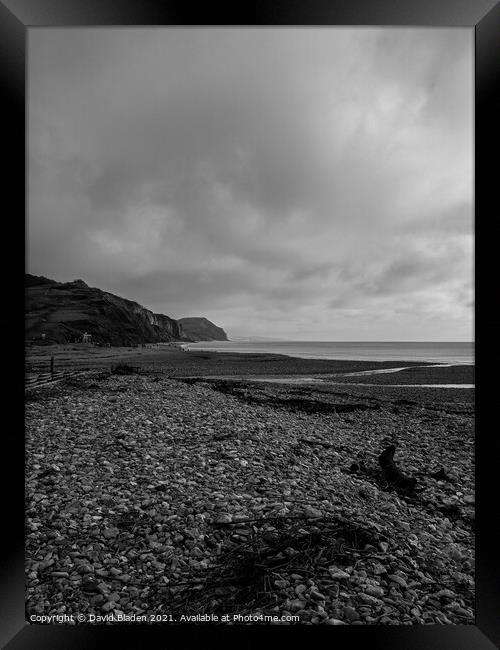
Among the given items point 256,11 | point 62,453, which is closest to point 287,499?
point 62,453

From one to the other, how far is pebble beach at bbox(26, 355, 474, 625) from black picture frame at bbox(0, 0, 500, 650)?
86 millimetres

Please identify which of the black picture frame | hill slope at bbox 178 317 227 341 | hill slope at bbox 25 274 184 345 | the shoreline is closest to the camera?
the black picture frame

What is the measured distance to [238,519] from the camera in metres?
2.20

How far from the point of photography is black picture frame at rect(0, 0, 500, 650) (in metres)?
1.76

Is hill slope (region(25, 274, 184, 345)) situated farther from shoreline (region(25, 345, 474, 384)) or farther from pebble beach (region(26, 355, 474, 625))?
pebble beach (region(26, 355, 474, 625))

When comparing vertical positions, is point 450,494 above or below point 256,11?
below

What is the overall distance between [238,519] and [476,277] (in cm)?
257

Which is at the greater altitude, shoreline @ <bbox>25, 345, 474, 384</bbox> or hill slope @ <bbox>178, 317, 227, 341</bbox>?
hill slope @ <bbox>178, 317, 227, 341</bbox>

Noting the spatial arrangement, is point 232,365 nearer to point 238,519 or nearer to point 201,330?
point 201,330

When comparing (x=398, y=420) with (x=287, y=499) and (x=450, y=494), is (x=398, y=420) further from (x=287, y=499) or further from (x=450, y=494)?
(x=287, y=499)

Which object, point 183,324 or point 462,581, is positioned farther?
point 183,324

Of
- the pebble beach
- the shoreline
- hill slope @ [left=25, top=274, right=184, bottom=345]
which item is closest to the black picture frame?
the pebble beach

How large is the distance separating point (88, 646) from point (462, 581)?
8.71 ft

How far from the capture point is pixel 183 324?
466 cm
